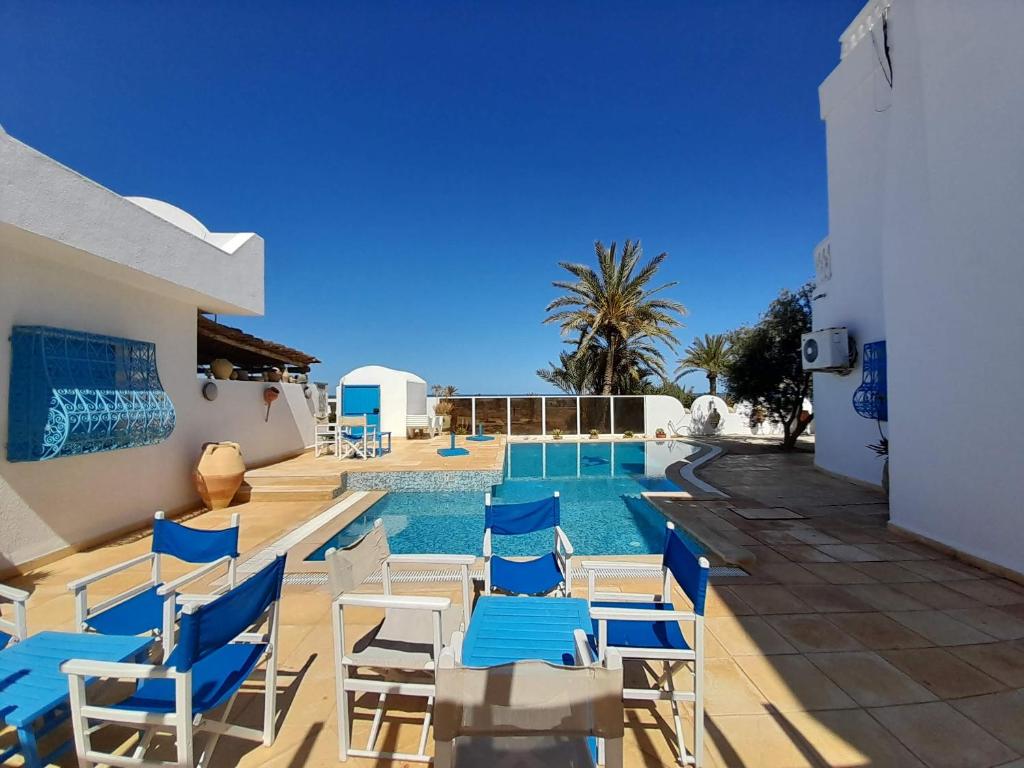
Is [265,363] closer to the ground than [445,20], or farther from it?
closer to the ground

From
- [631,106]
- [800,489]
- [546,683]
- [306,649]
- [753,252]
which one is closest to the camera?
[546,683]

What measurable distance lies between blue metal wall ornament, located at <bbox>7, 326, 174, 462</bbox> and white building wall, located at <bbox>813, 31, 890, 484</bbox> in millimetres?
12212

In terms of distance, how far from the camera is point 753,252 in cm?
2034

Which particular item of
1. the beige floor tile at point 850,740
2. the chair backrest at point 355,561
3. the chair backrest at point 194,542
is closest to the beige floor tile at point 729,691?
the beige floor tile at point 850,740

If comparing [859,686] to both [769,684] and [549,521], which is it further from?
[549,521]

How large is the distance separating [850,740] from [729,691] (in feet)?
1.81

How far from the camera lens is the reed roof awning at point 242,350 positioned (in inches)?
342

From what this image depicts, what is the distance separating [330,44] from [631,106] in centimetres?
794

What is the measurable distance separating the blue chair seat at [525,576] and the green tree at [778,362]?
12.3 m

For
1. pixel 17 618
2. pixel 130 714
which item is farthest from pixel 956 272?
pixel 17 618

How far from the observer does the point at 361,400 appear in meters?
16.8

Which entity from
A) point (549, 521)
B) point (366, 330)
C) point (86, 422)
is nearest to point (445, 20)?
point (86, 422)

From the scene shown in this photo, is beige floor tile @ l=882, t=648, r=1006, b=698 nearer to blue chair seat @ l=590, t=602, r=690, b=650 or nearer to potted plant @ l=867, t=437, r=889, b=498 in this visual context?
blue chair seat @ l=590, t=602, r=690, b=650

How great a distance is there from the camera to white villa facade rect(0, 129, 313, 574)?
445 centimetres
